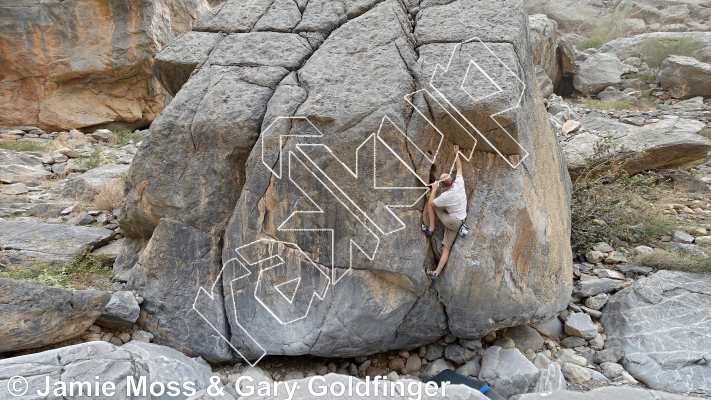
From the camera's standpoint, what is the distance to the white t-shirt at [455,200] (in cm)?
280

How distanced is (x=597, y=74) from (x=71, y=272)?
1105cm

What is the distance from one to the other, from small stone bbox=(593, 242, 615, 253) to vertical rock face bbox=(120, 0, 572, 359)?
1177mm

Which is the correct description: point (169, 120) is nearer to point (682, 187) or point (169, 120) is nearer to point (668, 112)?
point (682, 187)

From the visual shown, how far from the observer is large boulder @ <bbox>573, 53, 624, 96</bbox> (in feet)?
31.4

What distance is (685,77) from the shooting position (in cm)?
849

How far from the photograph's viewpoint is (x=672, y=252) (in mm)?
4051

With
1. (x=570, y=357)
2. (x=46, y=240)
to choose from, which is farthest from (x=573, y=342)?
(x=46, y=240)

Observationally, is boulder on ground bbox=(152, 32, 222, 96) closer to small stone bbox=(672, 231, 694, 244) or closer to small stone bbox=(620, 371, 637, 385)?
small stone bbox=(620, 371, 637, 385)

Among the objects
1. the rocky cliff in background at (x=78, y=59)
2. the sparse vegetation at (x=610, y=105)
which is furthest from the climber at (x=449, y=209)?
the rocky cliff in background at (x=78, y=59)

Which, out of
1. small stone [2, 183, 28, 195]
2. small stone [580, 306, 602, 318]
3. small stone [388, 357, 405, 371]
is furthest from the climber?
small stone [2, 183, 28, 195]

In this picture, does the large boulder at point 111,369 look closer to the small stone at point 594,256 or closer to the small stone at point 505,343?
the small stone at point 505,343

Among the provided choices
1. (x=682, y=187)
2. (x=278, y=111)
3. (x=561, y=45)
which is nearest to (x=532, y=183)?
(x=278, y=111)

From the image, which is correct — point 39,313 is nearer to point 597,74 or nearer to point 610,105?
point 610,105

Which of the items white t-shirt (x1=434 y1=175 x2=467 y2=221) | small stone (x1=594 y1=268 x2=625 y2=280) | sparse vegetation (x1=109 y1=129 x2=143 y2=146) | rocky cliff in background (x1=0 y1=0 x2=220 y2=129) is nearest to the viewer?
white t-shirt (x1=434 y1=175 x2=467 y2=221)
